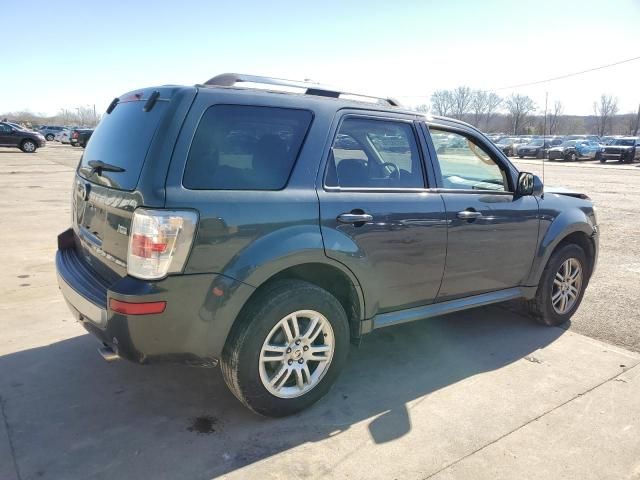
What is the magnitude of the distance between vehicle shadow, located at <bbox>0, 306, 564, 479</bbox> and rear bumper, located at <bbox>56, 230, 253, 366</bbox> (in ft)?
1.66

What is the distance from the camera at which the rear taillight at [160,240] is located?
101 inches

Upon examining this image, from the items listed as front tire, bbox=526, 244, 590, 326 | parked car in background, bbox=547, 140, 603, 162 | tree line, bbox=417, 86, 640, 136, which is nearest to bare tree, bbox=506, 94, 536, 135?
tree line, bbox=417, 86, 640, 136

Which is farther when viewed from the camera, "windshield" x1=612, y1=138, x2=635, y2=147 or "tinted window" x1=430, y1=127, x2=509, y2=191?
"windshield" x1=612, y1=138, x2=635, y2=147

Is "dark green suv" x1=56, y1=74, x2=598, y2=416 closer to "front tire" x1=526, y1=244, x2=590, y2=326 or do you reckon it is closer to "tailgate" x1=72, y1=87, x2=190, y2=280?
"tailgate" x1=72, y1=87, x2=190, y2=280

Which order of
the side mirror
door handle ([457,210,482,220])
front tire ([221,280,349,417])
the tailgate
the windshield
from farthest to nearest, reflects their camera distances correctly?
1. the windshield
2. the side mirror
3. door handle ([457,210,482,220])
4. front tire ([221,280,349,417])
5. the tailgate

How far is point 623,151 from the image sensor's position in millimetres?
36719

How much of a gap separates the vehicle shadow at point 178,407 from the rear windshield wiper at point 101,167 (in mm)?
1431

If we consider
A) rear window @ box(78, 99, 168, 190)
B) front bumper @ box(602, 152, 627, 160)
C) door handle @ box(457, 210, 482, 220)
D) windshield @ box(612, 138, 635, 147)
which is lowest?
front bumper @ box(602, 152, 627, 160)

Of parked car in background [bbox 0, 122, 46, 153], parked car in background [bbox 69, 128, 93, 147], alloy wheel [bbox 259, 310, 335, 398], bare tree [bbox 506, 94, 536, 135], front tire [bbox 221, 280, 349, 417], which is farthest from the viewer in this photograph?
bare tree [bbox 506, 94, 536, 135]

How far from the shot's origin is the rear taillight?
101 inches

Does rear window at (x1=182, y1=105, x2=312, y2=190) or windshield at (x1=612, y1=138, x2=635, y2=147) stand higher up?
rear window at (x1=182, y1=105, x2=312, y2=190)

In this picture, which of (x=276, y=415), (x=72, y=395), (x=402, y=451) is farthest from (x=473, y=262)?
(x=72, y=395)

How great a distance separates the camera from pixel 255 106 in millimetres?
2975

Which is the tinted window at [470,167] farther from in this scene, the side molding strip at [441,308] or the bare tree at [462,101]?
the bare tree at [462,101]
